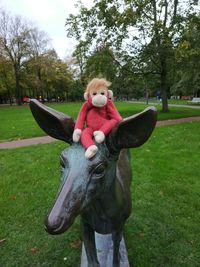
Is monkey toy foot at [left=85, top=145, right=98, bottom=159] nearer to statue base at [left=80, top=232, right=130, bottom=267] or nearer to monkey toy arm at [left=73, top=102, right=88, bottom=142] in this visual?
monkey toy arm at [left=73, top=102, right=88, bottom=142]

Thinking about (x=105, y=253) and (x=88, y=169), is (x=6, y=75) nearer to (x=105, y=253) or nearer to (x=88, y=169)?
(x=105, y=253)

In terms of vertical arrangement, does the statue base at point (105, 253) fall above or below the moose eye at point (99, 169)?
below

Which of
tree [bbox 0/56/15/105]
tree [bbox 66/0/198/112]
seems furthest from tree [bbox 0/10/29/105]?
tree [bbox 66/0/198/112]

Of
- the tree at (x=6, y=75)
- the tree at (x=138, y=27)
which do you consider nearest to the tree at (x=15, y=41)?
the tree at (x=6, y=75)

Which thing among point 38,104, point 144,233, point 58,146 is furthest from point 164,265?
point 58,146

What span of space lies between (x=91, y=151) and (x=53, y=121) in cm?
47

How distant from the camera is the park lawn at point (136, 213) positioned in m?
3.76

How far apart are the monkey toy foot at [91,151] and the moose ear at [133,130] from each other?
16 cm

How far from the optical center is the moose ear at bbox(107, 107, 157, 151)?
1.75 meters

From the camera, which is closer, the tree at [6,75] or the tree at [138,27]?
the tree at [138,27]

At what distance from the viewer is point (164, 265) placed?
355 centimetres

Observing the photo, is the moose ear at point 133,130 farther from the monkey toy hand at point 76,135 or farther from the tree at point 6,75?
the tree at point 6,75

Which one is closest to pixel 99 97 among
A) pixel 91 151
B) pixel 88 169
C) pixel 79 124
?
pixel 79 124

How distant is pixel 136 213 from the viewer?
477 cm
